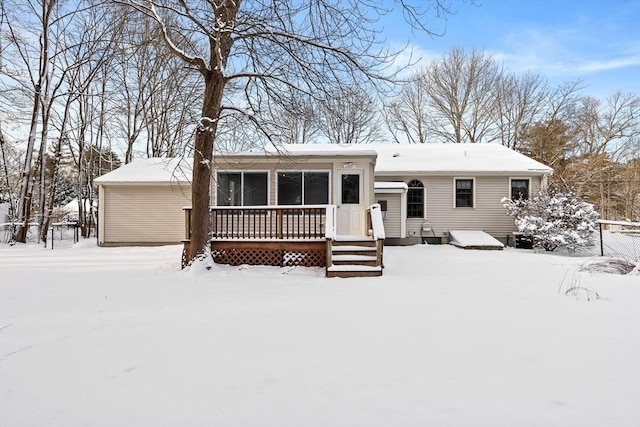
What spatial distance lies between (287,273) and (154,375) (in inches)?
208

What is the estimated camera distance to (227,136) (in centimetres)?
1164

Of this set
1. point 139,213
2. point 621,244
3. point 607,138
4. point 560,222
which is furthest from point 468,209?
point 607,138

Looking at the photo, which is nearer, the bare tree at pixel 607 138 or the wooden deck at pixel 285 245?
the wooden deck at pixel 285 245

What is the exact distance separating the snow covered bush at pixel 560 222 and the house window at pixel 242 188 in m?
9.22

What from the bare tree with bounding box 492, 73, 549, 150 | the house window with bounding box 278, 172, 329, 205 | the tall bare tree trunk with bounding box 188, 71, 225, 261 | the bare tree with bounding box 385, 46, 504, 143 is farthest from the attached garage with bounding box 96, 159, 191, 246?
the bare tree with bounding box 492, 73, 549, 150

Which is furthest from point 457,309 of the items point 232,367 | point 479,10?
point 479,10

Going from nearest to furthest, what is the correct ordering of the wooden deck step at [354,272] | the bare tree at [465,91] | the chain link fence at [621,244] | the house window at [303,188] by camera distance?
the wooden deck step at [354,272], the house window at [303,188], the chain link fence at [621,244], the bare tree at [465,91]

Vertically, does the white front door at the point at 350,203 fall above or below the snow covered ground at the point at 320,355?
above

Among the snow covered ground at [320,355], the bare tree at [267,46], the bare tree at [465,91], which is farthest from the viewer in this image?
the bare tree at [465,91]

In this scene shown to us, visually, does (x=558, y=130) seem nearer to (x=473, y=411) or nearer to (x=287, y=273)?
(x=287, y=273)

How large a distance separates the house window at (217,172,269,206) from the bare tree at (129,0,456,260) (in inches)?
100

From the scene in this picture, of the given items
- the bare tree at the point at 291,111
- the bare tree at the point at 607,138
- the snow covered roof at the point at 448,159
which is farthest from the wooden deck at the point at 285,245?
the bare tree at the point at 607,138

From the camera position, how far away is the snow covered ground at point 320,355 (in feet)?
7.76

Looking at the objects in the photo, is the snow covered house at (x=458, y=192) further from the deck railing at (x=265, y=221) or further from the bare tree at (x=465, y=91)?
the bare tree at (x=465, y=91)
